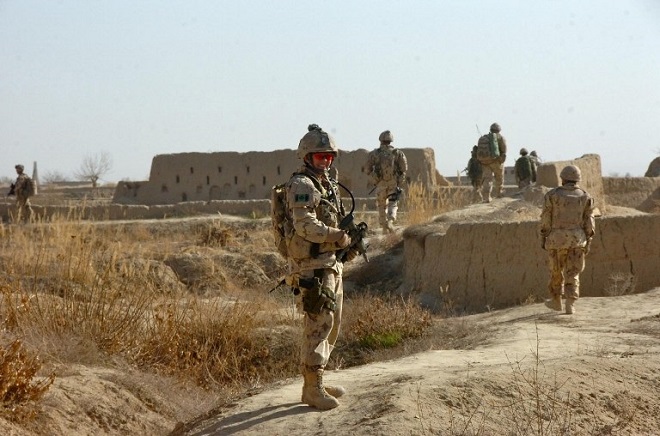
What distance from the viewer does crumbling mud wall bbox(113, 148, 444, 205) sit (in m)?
35.1

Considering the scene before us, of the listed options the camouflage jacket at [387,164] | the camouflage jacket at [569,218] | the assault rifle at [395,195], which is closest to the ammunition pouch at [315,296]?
the camouflage jacket at [569,218]

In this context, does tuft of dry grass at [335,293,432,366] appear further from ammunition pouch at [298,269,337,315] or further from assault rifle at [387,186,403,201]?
assault rifle at [387,186,403,201]

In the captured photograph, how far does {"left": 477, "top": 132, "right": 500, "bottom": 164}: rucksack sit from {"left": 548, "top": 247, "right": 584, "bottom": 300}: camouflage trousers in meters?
9.02

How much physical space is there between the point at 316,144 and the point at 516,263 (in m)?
7.10

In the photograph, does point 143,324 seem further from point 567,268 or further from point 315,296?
point 567,268

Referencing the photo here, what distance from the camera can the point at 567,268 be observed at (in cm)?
1181

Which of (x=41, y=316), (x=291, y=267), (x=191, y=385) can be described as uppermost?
(x=291, y=267)

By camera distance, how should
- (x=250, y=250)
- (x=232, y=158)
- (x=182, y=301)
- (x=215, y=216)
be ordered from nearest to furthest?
(x=182, y=301), (x=250, y=250), (x=215, y=216), (x=232, y=158)

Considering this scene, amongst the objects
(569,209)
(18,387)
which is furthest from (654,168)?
(18,387)

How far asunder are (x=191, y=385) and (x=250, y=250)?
32.7ft

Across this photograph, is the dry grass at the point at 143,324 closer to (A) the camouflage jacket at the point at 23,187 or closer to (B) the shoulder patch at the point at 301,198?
(B) the shoulder patch at the point at 301,198

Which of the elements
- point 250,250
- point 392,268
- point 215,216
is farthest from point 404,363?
point 215,216

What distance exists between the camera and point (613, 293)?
1337 cm

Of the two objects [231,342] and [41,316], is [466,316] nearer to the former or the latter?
[231,342]
